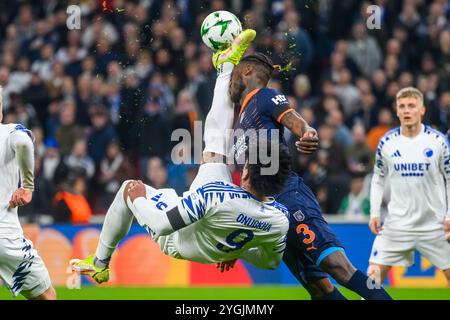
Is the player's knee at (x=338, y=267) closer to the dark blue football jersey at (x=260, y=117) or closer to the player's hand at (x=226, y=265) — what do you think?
the player's hand at (x=226, y=265)

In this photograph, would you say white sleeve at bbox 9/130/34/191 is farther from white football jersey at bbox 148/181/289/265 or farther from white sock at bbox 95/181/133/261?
white football jersey at bbox 148/181/289/265

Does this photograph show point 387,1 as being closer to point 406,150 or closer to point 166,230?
point 406,150

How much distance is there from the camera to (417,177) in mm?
11375

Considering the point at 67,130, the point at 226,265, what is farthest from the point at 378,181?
the point at 67,130

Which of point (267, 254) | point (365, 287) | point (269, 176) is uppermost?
point (269, 176)

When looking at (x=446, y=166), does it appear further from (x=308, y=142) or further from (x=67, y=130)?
(x=67, y=130)

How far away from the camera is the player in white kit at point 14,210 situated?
885 cm

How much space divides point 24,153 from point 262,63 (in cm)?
211

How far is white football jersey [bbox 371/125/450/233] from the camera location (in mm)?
11305

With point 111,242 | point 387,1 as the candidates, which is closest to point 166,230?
point 111,242

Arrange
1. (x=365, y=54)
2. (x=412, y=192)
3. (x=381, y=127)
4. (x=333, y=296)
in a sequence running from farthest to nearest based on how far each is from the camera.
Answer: (x=365, y=54) → (x=381, y=127) → (x=412, y=192) → (x=333, y=296)

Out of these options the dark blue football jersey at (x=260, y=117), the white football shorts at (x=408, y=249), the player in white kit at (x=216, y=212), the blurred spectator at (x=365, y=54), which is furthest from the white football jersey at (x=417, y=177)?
the blurred spectator at (x=365, y=54)

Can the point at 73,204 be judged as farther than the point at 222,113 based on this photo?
Yes

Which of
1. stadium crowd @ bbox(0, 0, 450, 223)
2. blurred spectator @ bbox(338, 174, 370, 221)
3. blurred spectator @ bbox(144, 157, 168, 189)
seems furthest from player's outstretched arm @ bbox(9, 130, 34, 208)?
blurred spectator @ bbox(338, 174, 370, 221)
